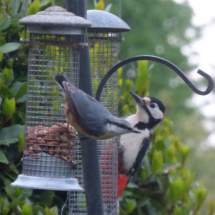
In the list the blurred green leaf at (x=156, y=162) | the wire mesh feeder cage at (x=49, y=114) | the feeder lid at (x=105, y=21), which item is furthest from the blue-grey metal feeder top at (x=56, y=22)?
the blurred green leaf at (x=156, y=162)

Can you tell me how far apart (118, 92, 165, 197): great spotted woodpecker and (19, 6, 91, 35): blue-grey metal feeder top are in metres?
1.72

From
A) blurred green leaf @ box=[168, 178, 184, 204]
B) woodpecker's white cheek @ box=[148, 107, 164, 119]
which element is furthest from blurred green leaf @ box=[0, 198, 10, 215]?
woodpecker's white cheek @ box=[148, 107, 164, 119]

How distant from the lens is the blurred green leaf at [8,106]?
2.73 m

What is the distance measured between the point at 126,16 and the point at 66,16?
1128cm

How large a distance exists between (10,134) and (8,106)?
0.67 feet

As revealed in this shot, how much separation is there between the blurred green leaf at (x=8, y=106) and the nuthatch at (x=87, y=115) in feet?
1.24

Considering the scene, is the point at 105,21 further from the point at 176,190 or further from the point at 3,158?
the point at 176,190

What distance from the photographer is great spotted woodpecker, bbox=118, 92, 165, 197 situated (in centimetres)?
392

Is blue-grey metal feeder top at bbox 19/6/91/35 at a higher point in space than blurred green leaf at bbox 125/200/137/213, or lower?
higher

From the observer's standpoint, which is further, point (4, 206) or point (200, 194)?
point (200, 194)

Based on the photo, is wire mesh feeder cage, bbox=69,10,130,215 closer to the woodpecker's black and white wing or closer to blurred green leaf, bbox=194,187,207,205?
the woodpecker's black and white wing

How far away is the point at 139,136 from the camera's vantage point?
13.6 ft

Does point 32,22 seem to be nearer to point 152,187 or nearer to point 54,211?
point 54,211

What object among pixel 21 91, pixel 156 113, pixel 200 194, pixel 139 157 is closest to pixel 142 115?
pixel 156 113
